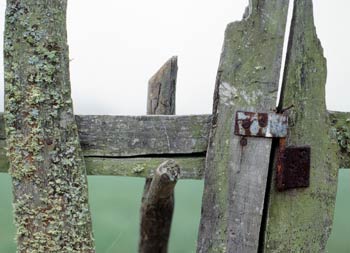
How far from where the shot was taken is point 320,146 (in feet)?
8.90

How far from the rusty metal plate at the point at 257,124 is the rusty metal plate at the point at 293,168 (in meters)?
0.11

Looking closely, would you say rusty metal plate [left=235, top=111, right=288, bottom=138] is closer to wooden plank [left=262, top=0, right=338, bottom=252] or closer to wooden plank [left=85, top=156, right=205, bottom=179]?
wooden plank [left=262, top=0, right=338, bottom=252]

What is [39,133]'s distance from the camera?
2439 mm

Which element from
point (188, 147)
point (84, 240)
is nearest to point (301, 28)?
point (188, 147)

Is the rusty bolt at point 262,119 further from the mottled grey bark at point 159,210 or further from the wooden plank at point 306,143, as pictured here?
the mottled grey bark at point 159,210

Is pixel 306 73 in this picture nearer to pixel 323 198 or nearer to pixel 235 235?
pixel 323 198

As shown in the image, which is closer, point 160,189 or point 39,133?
point 160,189

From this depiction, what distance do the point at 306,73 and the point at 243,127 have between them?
0.41 metres

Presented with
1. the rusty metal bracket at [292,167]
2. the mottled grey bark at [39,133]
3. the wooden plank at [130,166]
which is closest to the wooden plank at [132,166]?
the wooden plank at [130,166]

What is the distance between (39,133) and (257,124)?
3.09ft

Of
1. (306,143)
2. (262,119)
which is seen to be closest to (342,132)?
(306,143)

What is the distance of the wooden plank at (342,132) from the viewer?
279cm

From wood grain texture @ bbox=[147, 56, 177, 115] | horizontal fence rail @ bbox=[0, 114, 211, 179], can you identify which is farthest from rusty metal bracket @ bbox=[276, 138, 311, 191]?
wood grain texture @ bbox=[147, 56, 177, 115]

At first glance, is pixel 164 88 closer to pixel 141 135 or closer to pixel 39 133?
pixel 141 135
